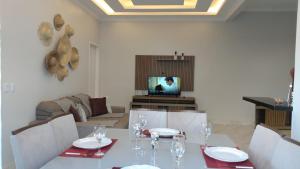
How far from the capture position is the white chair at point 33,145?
1602mm

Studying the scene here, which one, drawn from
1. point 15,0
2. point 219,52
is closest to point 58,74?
point 15,0

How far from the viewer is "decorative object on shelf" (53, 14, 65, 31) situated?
180 inches

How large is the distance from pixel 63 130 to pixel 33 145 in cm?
49

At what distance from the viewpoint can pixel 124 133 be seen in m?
2.48

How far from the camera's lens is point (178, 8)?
20.8 feet

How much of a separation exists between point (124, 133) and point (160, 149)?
584 mm

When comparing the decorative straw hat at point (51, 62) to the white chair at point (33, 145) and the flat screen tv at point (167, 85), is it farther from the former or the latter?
the flat screen tv at point (167, 85)

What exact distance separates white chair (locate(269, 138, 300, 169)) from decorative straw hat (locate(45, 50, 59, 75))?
3.61m

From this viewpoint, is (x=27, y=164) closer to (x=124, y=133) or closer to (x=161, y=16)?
(x=124, y=133)

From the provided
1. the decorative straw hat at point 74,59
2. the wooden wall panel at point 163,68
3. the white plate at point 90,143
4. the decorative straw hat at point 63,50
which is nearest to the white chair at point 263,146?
the white plate at point 90,143

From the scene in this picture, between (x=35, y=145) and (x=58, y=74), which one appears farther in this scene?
(x=58, y=74)

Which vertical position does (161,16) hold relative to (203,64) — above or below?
above

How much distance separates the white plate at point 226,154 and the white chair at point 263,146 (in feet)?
0.45

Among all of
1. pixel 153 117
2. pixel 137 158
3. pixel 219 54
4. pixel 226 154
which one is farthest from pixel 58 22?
pixel 219 54
